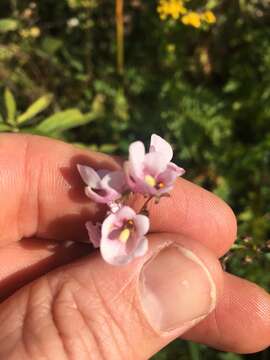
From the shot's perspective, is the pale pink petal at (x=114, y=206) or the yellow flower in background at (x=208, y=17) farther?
the yellow flower in background at (x=208, y=17)

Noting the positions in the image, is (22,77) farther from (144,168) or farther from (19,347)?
(19,347)

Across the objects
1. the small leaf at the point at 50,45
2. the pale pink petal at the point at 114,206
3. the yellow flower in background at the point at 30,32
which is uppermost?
the yellow flower in background at the point at 30,32

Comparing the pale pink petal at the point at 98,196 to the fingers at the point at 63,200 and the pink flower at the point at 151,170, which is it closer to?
the pink flower at the point at 151,170

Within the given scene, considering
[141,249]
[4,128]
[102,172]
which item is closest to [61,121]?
[4,128]

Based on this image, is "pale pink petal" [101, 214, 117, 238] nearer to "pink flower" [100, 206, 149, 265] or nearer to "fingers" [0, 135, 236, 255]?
"pink flower" [100, 206, 149, 265]

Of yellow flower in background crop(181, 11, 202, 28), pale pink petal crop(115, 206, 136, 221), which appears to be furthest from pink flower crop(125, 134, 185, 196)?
yellow flower in background crop(181, 11, 202, 28)

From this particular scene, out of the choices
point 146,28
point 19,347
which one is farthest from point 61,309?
point 146,28

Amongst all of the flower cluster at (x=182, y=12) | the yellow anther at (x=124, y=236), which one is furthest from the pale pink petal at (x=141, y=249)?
the flower cluster at (x=182, y=12)
